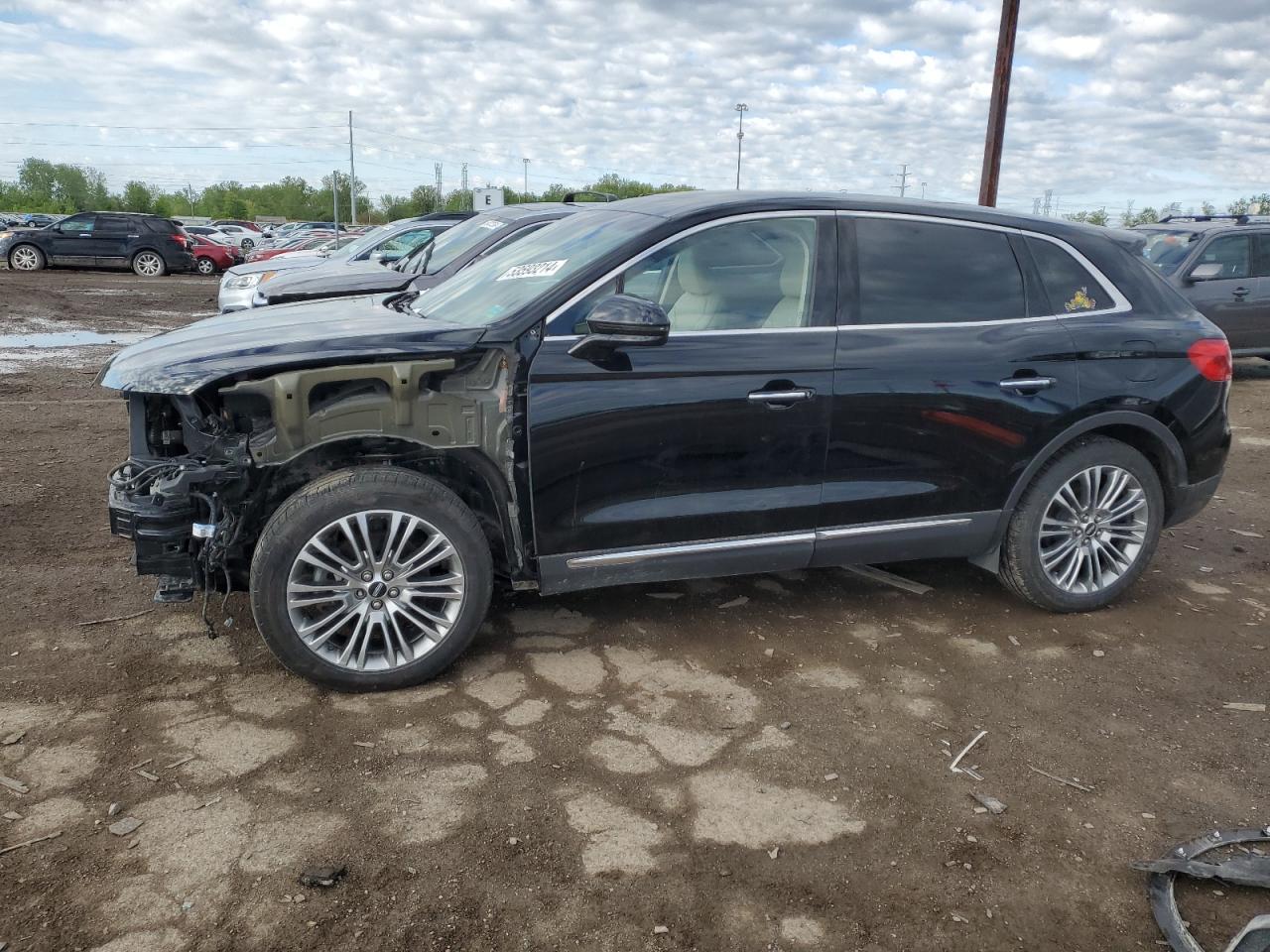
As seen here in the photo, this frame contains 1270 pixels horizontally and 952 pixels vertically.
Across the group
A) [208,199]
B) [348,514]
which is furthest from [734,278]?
[208,199]

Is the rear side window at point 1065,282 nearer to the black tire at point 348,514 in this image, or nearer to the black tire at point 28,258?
the black tire at point 348,514

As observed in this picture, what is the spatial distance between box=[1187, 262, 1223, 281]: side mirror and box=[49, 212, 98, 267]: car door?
25.8m

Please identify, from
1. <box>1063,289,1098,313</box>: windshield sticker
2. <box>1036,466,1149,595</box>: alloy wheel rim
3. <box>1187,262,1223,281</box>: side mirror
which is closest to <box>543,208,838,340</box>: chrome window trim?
<box>1063,289,1098,313</box>: windshield sticker

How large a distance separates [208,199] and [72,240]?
312 ft

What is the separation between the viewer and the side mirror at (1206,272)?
37.0 feet

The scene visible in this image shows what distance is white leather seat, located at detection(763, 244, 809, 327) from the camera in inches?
157

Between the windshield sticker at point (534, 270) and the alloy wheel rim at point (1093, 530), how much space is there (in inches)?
95.7

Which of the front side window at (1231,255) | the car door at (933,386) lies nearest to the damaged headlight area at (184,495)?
the car door at (933,386)

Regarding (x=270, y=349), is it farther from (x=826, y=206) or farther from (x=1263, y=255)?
(x=1263, y=255)

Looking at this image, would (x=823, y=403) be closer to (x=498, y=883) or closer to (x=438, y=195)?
(x=498, y=883)

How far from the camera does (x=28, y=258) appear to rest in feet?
85.0

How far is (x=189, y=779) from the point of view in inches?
122

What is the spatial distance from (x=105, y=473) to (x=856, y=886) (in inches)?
216

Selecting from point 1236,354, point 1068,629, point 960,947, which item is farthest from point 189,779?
point 1236,354
